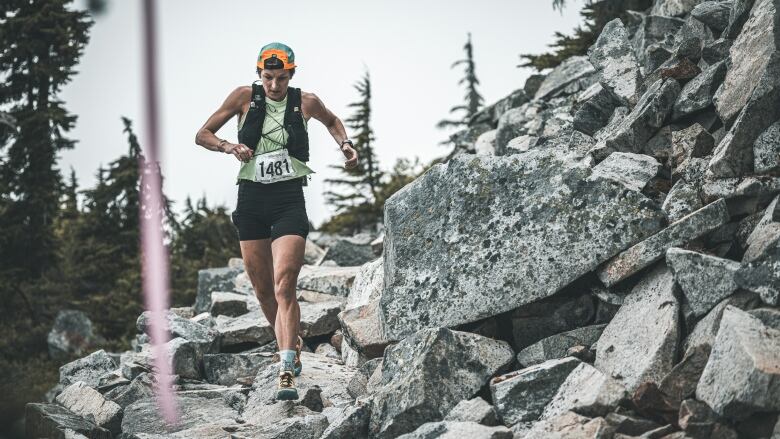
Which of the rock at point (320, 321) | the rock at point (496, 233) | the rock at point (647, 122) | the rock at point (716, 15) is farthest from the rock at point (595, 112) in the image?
the rock at point (320, 321)

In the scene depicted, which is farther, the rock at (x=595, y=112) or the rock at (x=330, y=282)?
the rock at (x=330, y=282)

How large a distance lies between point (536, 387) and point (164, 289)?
796 inches

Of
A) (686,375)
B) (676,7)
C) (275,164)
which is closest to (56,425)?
(275,164)

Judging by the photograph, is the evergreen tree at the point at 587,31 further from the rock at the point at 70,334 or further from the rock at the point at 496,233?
the rock at the point at 70,334

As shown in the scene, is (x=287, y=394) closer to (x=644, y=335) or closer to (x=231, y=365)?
(x=231, y=365)

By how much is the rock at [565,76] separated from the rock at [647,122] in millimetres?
4670

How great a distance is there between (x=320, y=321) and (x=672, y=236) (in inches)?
167

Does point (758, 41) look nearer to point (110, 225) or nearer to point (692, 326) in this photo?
point (692, 326)

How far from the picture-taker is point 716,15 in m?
7.63

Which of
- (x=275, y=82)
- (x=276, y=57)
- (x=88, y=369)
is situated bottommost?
(x=88, y=369)

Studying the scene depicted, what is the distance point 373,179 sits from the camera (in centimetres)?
2605

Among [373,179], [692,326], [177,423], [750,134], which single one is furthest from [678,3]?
[373,179]

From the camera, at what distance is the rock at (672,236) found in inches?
194

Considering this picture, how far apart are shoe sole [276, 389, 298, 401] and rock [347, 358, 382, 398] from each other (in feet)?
2.13
